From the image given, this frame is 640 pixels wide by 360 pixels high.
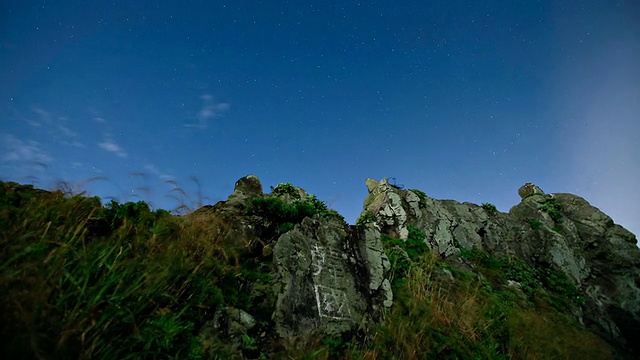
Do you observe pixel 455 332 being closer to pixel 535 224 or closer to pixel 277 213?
pixel 277 213

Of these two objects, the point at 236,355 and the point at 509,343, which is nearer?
the point at 236,355

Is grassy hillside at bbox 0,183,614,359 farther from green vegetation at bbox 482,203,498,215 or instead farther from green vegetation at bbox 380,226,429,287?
green vegetation at bbox 482,203,498,215

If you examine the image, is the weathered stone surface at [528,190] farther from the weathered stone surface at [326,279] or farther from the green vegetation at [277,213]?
the green vegetation at [277,213]

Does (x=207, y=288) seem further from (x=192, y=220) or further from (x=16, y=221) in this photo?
(x=16, y=221)

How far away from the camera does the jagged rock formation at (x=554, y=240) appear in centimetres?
1200

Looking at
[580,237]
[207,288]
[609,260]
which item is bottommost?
[207,288]

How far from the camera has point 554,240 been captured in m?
13.8

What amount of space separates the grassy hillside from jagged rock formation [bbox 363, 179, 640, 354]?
5003 millimetres

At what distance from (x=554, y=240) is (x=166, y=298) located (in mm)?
17000

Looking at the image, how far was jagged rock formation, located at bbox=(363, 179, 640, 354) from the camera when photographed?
12.0m

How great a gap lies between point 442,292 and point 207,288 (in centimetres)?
546

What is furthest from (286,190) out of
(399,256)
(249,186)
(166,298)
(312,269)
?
(166,298)

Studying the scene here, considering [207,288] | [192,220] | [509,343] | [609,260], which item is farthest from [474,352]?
[609,260]

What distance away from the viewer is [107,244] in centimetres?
343
